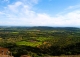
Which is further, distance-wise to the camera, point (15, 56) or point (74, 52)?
point (74, 52)

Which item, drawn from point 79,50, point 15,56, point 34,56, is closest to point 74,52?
point 79,50

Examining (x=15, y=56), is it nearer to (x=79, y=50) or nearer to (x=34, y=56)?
(x=34, y=56)

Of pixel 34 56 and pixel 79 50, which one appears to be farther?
→ pixel 79 50

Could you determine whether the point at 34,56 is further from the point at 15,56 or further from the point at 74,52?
the point at 74,52

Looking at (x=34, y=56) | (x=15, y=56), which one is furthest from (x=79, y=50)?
(x=15, y=56)

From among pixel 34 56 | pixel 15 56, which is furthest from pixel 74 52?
pixel 15 56

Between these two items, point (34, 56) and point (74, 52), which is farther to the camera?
point (74, 52)
